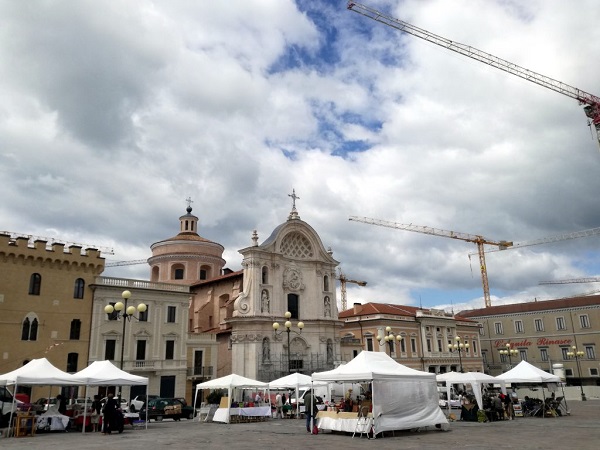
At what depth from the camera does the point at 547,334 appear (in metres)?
68.8

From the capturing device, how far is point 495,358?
2852 inches

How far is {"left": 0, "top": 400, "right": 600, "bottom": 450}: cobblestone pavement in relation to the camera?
1521 centimetres

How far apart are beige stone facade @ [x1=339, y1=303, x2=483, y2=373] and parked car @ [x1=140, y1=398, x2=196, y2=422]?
77.3ft

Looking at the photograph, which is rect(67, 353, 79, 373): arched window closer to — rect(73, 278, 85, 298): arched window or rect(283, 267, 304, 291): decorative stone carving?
rect(73, 278, 85, 298): arched window

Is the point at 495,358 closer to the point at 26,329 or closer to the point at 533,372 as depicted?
the point at 533,372

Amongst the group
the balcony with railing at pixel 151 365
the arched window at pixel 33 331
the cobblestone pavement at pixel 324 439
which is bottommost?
the cobblestone pavement at pixel 324 439

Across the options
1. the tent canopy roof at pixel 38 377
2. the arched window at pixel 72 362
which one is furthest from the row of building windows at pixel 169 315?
the tent canopy roof at pixel 38 377

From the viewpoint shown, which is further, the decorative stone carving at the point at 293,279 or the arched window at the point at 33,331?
the decorative stone carving at the point at 293,279

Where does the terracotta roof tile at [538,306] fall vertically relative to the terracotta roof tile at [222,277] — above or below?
below

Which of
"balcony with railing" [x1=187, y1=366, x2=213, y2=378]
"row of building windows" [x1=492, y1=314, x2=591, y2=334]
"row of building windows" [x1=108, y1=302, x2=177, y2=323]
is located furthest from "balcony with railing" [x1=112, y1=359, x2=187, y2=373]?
"row of building windows" [x1=492, y1=314, x2=591, y2=334]

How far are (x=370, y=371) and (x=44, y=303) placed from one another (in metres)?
25.1

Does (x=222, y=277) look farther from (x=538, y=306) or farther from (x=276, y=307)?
(x=538, y=306)

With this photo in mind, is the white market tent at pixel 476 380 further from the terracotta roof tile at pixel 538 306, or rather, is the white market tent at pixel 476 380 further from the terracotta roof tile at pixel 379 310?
the terracotta roof tile at pixel 538 306

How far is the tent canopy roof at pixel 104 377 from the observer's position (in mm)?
21125
